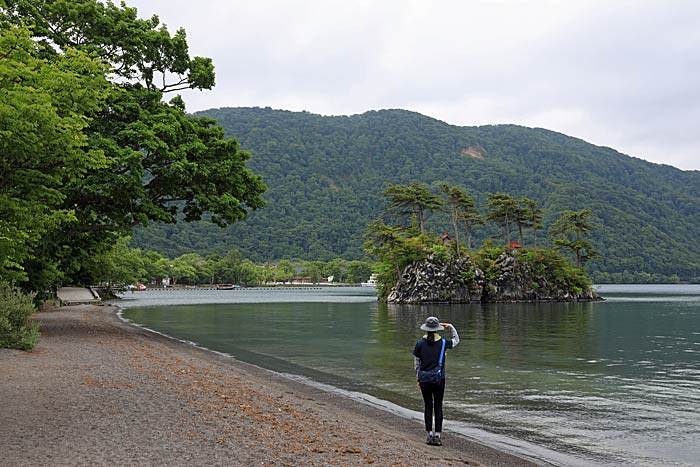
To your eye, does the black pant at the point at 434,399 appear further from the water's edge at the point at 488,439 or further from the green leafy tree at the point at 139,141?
the green leafy tree at the point at 139,141

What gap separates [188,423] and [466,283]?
→ 9000 centimetres

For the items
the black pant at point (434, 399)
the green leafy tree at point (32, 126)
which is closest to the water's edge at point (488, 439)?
the black pant at point (434, 399)

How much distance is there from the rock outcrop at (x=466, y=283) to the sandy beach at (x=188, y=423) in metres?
77.6

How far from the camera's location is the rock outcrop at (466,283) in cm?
9681

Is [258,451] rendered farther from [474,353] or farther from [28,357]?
[474,353]

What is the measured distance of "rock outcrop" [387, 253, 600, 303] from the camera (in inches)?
3812

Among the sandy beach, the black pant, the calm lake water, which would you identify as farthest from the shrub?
the black pant

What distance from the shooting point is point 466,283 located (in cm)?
9888

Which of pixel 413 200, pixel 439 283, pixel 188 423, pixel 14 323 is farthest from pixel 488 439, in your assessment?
pixel 413 200

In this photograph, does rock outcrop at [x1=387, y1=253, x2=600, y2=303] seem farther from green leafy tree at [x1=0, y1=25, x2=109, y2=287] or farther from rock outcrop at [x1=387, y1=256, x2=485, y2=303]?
green leafy tree at [x1=0, y1=25, x2=109, y2=287]

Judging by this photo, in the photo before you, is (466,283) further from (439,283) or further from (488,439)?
(488,439)

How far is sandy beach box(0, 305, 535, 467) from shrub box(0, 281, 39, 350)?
2.39m

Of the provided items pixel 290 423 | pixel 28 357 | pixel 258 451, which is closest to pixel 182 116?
pixel 28 357

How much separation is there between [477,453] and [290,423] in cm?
384
